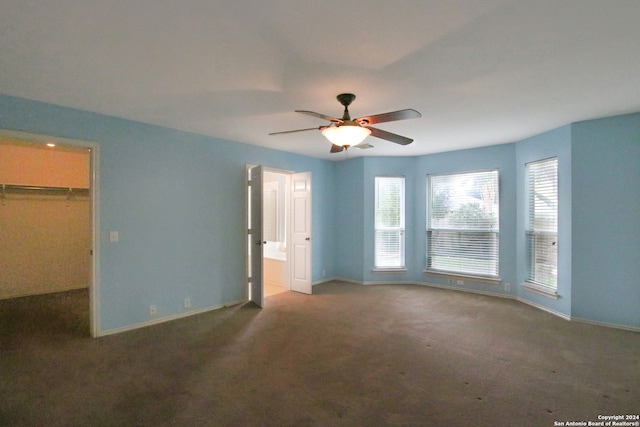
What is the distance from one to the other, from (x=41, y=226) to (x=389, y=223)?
20.0 ft

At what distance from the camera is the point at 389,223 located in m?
6.15

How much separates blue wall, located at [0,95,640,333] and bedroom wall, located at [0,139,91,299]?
8.25ft

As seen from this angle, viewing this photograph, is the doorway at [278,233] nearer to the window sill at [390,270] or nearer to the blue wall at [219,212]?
the blue wall at [219,212]

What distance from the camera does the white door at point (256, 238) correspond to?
15.2 feet

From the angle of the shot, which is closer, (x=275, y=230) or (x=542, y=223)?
(x=542, y=223)

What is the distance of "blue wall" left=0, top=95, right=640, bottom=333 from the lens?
359 cm

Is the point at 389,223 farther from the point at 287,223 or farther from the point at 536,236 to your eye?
the point at 536,236

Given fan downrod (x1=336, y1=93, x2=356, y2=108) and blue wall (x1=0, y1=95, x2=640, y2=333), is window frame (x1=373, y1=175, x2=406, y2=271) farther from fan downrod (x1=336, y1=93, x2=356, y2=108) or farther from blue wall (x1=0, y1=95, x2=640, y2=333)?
fan downrod (x1=336, y1=93, x2=356, y2=108)

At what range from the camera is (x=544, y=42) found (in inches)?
82.1

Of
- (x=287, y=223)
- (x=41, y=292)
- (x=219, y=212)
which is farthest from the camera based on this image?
(x=287, y=223)

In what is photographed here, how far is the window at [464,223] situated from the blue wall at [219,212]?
0.18 metres

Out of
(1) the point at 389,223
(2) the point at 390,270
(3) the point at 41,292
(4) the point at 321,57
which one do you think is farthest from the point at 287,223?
(3) the point at 41,292

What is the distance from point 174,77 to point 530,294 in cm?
539

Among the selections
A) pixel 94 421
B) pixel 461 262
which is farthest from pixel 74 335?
pixel 461 262
